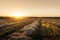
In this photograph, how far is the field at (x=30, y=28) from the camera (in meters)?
3.01

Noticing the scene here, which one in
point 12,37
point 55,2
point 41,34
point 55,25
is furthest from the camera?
point 55,2

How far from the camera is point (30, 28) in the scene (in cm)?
322

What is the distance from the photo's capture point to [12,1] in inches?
140

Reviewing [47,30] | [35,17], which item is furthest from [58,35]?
[35,17]

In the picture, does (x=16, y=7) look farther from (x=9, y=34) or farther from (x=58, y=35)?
(x=58, y=35)

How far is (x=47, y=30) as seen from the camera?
3.23 m

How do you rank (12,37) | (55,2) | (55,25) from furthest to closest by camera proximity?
(55,2)
(55,25)
(12,37)

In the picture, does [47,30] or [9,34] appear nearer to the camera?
[9,34]

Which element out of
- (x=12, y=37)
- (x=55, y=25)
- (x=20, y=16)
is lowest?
(x=12, y=37)

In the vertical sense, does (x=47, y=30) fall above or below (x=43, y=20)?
below

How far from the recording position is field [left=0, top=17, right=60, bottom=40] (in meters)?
3.01

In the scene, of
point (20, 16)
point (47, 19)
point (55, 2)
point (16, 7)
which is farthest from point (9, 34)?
point (55, 2)

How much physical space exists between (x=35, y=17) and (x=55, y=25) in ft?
1.85

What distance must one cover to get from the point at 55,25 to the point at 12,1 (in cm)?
132
